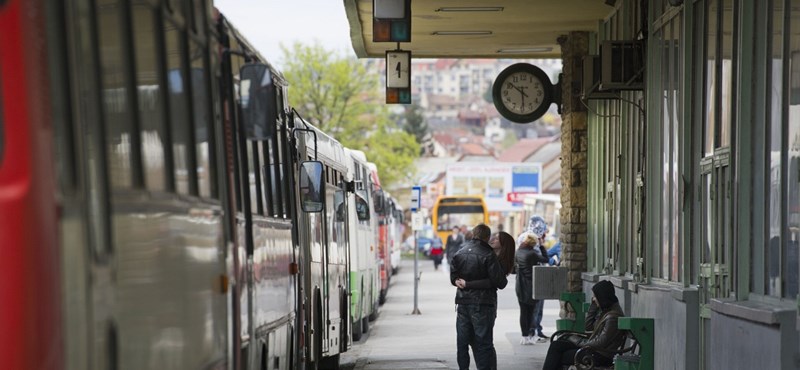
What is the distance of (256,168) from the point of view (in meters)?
10.2

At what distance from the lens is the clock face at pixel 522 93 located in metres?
25.3

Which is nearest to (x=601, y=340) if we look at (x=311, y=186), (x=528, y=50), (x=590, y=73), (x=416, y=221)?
(x=311, y=186)

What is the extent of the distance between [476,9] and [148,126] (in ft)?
52.3

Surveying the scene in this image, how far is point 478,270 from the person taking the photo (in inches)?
678

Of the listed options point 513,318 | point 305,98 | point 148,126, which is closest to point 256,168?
point 148,126

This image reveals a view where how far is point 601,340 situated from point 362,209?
12176 millimetres

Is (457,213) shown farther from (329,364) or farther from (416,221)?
(329,364)

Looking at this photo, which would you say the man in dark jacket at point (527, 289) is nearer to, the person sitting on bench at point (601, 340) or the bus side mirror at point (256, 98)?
the person sitting on bench at point (601, 340)

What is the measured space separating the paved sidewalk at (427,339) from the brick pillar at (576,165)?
1.38 metres

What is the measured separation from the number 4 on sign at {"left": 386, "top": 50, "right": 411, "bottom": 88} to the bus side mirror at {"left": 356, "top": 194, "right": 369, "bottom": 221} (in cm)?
422

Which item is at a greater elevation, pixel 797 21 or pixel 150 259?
pixel 797 21

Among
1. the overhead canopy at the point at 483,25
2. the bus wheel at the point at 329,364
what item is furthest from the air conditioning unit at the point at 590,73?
the bus wheel at the point at 329,364

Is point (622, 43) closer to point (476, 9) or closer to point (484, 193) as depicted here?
point (476, 9)

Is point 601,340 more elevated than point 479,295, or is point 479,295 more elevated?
point 479,295
